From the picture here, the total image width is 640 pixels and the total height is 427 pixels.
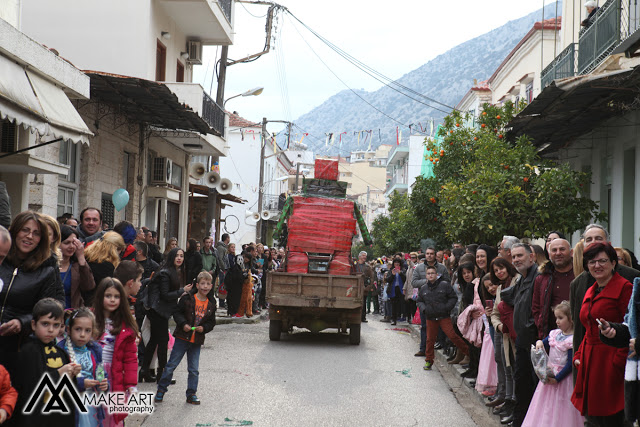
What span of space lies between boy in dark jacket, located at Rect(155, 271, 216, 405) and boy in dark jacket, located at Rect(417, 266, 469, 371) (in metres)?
4.62

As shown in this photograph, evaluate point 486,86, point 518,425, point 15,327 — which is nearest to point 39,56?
point 15,327

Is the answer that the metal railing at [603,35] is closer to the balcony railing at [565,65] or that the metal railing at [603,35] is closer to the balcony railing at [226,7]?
the balcony railing at [565,65]

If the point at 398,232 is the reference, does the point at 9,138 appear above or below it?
above

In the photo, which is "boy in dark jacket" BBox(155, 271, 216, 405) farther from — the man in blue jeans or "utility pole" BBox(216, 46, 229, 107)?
"utility pole" BBox(216, 46, 229, 107)

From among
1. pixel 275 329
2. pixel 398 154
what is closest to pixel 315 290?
pixel 275 329

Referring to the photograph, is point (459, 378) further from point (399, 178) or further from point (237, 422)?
point (399, 178)

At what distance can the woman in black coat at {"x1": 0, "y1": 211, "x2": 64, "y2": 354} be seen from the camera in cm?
526

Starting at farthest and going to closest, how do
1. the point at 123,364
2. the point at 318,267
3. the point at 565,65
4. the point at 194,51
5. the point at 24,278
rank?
the point at 194,51 → the point at 565,65 → the point at 318,267 → the point at 123,364 → the point at 24,278

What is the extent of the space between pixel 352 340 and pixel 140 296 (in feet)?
19.4

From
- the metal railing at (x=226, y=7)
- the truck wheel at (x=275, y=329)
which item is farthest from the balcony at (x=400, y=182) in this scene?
the truck wheel at (x=275, y=329)

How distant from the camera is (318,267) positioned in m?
16.5

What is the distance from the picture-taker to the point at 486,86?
3928 centimetres

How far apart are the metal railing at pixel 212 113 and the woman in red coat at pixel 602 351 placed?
15.1 meters

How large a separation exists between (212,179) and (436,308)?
1326 centimetres
